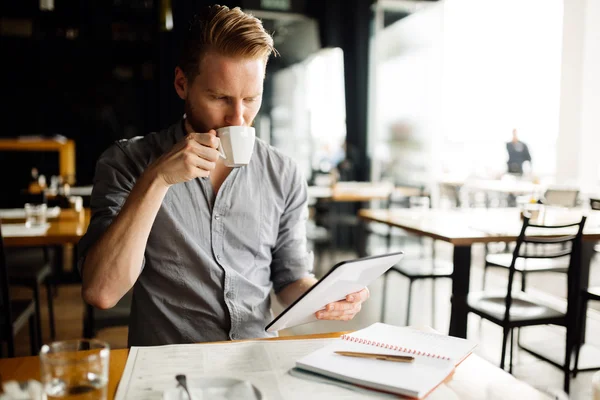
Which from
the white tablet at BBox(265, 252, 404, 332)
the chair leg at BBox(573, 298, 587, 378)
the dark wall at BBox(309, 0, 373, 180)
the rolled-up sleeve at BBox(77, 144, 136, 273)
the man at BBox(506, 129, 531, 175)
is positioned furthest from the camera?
the man at BBox(506, 129, 531, 175)

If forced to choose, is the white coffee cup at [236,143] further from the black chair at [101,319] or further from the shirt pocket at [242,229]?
the black chair at [101,319]

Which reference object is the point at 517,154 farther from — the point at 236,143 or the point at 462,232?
the point at 236,143

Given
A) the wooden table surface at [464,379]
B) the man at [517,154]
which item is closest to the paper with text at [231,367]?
the wooden table surface at [464,379]

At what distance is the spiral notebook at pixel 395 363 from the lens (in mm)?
769

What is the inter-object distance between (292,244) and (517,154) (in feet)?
21.8

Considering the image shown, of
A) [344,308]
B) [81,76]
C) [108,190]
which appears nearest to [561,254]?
[344,308]

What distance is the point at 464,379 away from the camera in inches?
32.7

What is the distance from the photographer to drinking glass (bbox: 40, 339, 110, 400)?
0.68 meters

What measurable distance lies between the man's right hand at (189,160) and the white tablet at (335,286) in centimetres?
34

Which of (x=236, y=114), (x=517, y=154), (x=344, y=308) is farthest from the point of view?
(x=517, y=154)

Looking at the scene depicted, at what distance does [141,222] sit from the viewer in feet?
3.53

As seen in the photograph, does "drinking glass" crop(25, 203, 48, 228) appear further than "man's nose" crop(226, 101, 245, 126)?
Yes

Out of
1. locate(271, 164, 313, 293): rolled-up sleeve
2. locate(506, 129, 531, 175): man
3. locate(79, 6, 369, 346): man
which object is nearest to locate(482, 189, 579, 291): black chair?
locate(271, 164, 313, 293): rolled-up sleeve

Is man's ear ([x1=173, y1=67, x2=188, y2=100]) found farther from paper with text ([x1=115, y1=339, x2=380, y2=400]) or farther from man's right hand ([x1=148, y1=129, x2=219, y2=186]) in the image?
paper with text ([x1=115, y1=339, x2=380, y2=400])
